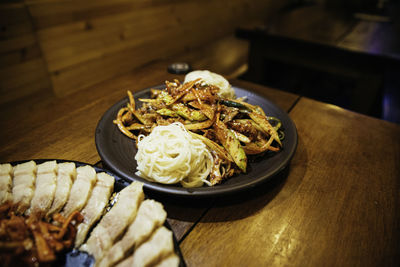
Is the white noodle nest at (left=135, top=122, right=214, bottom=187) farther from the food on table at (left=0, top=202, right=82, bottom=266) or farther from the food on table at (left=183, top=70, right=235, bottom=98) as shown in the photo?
the food on table at (left=183, top=70, right=235, bottom=98)

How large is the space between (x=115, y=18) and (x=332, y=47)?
3868 millimetres

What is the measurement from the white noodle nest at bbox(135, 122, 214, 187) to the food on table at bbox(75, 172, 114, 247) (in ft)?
0.75

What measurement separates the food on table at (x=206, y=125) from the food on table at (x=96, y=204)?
230mm

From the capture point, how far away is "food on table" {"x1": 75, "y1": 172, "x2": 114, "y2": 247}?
1.18 metres

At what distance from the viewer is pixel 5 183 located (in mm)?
1270

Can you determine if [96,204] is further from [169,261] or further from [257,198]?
[257,198]

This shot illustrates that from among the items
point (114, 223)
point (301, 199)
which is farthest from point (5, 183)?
point (301, 199)

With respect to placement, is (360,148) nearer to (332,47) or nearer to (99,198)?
(99,198)

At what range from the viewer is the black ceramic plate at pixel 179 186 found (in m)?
1.35

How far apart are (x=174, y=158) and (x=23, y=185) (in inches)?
31.2

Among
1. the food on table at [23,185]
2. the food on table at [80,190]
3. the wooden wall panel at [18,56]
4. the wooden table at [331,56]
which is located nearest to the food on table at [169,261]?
the food on table at [80,190]

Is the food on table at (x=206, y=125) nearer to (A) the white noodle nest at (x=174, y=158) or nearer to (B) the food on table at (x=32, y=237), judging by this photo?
(A) the white noodle nest at (x=174, y=158)

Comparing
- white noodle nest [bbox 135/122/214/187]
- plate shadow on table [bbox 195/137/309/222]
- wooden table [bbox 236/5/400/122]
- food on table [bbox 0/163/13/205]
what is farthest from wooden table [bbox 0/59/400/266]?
wooden table [bbox 236/5/400/122]

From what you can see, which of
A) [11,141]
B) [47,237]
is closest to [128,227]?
[47,237]
